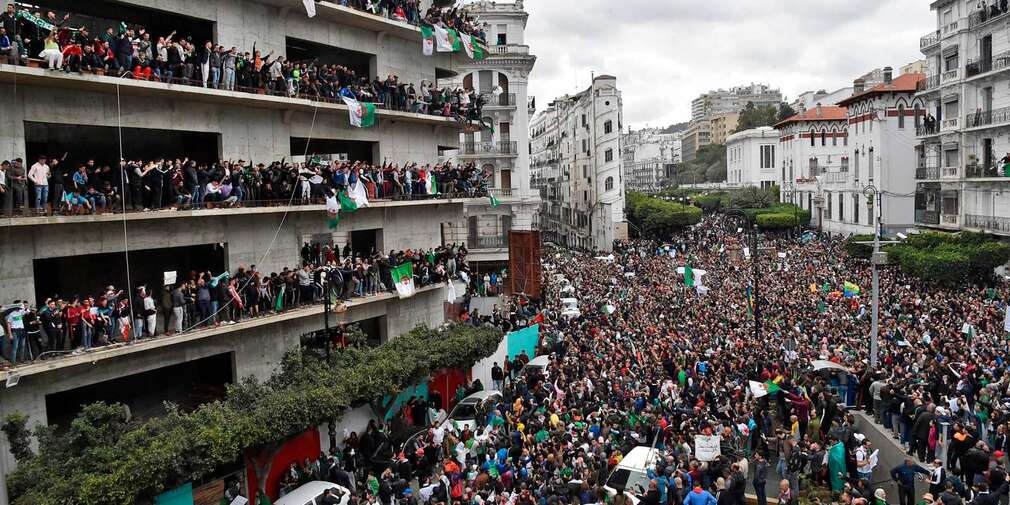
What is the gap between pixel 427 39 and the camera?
1109 inches

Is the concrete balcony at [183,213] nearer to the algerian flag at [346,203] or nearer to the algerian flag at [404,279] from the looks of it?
the algerian flag at [346,203]

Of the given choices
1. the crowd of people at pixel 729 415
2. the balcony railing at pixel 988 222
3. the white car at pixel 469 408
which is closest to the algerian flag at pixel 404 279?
the crowd of people at pixel 729 415

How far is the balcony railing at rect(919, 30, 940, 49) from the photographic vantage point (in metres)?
51.2

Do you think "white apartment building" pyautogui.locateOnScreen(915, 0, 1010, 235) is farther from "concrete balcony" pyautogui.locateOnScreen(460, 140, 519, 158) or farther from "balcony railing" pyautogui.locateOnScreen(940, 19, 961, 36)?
"concrete balcony" pyautogui.locateOnScreen(460, 140, 519, 158)

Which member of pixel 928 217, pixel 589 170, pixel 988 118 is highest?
pixel 988 118

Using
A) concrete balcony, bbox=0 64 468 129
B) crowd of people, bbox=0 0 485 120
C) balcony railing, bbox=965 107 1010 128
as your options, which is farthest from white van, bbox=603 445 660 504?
balcony railing, bbox=965 107 1010 128

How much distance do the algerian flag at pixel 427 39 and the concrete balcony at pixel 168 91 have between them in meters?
2.44

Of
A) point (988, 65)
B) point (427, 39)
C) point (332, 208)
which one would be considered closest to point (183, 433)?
point (332, 208)

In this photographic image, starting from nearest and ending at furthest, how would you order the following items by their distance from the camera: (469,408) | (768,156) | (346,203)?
(346,203) < (469,408) < (768,156)

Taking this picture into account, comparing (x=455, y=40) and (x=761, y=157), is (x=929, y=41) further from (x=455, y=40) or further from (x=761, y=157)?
(x=761, y=157)

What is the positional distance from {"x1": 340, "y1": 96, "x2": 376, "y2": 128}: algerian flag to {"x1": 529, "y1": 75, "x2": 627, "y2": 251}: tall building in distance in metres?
53.9

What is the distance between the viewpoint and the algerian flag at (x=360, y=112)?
79.8 ft

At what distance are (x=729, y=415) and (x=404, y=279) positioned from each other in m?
11.3

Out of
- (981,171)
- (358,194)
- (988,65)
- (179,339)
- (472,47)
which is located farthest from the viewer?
(981,171)
